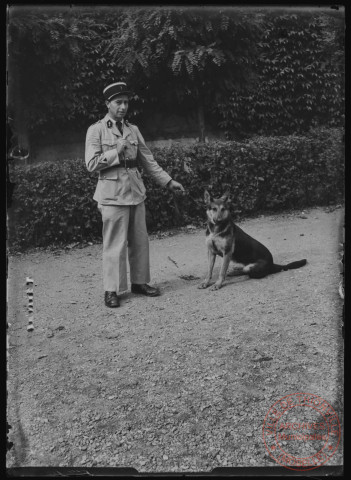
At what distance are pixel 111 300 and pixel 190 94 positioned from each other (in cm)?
263

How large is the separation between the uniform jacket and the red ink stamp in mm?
2843

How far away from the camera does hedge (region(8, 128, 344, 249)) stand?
524 centimetres

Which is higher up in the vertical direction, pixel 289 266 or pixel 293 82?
pixel 293 82

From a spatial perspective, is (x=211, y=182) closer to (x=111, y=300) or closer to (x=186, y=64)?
(x=186, y=64)

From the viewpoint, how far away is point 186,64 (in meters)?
4.74

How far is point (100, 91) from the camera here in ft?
18.4

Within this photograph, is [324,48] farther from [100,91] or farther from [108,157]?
[100,91]

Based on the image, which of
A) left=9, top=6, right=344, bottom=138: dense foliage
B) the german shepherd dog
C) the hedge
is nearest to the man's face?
left=9, top=6, right=344, bottom=138: dense foliage

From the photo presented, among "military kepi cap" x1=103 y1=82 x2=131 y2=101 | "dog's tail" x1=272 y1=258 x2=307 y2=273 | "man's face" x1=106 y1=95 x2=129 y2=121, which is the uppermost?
"military kepi cap" x1=103 y1=82 x2=131 y2=101

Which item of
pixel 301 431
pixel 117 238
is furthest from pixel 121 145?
pixel 301 431

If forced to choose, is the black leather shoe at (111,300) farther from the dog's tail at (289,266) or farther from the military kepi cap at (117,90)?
the military kepi cap at (117,90)

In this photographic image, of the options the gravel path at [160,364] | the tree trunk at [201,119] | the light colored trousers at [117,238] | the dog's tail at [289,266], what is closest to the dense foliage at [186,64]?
the tree trunk at [201,119]

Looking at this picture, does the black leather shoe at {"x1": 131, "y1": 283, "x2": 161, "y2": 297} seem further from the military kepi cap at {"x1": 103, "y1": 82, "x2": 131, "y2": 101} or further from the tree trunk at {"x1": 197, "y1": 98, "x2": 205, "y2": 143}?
the tree trunk at {"x1": 197, "y1": 98, "x2": 205, "y2": 143}

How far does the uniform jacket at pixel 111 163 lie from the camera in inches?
187
